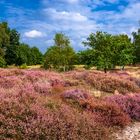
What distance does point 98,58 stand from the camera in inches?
1913

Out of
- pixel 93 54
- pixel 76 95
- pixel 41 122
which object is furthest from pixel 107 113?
pixel 93 54

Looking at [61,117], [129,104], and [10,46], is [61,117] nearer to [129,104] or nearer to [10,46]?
[129,104]

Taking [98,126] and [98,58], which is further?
[98,58]

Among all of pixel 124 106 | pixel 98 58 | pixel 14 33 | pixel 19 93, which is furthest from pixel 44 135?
pixel 14 33

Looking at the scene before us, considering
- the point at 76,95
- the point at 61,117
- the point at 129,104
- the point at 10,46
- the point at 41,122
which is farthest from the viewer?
the point at 10,46

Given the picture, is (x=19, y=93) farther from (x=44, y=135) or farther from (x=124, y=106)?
(x=124, y=106)

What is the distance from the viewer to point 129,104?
14.1 m

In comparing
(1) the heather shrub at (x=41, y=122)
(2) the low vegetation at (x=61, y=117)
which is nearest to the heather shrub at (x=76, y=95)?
(2) the low vegetation at (x=61, y=117)

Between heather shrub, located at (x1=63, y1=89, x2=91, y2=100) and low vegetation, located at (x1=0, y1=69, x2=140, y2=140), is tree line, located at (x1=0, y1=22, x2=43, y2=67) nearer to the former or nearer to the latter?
heather shrub, located at (x1=63, y1=89, x2=91, y2=100)

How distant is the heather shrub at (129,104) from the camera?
1355 cm

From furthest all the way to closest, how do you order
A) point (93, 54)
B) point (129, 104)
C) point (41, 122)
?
point (93, 54) → point (129, 104) → point (41, 122)

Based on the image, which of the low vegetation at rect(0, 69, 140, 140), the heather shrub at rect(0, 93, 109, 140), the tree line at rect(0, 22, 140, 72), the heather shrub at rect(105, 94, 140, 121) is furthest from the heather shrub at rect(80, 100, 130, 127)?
the tree line at rect(0, 22, 140, 72)

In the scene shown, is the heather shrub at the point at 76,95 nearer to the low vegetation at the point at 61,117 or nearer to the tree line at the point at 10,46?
the low vegetation at the point at 61,117

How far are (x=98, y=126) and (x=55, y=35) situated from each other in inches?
1941
